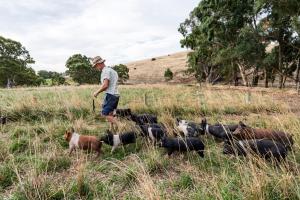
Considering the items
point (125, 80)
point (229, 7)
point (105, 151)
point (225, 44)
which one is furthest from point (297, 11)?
point (125, 80)

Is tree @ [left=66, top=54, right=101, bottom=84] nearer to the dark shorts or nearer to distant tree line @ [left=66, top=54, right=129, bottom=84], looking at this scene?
distant tree line @ [left=66, top=54, right=129, bottom=84]

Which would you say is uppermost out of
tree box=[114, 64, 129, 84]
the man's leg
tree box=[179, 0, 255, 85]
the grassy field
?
tree box=[179, 0, 255, 85]

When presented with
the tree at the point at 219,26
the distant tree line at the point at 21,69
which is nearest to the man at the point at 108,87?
the tree at the point at 219,26

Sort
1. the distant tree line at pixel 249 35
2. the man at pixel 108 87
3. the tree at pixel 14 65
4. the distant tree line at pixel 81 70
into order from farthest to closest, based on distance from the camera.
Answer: the distant tree line at pixel 81 70 < the tree at pixel 14 65 < the distant tree line at pixel 249 35 < the man at pixel 108 87

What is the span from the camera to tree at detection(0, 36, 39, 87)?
4641 centimetres

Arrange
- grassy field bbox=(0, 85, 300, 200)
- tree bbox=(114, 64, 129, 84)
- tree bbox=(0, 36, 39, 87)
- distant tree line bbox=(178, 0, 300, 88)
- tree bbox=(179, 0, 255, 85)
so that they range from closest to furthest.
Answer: grassy field bbox=(0, 85, 300, 200), distant tree line bbox=(178, 0, 300, 88), tree bbox=(179, 0, 255, 85), tree bbox=(0, 36, 39, 87), tree bbox=(114, 64, 129, 84)

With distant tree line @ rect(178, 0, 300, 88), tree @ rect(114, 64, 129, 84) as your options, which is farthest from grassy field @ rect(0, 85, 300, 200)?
tree @ rect(114, 64, 129, 84)

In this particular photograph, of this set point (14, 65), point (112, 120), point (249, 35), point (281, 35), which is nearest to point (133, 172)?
point (112, 120)

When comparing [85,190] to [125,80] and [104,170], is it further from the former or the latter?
[125,80]

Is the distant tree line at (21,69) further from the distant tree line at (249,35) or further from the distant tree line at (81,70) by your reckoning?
the distant tree line at (249,35)

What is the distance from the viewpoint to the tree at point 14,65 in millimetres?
46406

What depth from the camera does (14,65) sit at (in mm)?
46688

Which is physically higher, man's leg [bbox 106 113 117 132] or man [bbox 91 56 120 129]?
man [bbox 91 56 120 129]

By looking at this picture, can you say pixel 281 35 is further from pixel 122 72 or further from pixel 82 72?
pixel 82 72
